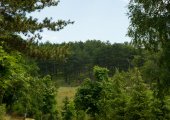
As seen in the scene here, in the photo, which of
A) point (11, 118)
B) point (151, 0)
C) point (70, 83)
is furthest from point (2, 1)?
point (70, 83)

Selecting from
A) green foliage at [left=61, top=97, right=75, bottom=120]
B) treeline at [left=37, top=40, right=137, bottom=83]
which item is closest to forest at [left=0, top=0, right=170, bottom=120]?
green foliage at [left=61, top=97, right=75, bottom=120]

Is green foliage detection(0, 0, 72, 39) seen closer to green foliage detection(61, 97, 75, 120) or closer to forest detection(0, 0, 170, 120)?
forest detection(0, 0, 170, 120)

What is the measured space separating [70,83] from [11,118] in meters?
66.1

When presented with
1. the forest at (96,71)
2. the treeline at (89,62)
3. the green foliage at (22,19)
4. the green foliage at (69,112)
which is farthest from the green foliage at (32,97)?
the treeline at (89,62)

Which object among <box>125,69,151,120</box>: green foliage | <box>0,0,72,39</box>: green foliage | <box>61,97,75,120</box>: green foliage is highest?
<box>0,0,72,39</box>: green foliage

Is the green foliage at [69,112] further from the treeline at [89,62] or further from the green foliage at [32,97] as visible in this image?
the treeline at [89,62]

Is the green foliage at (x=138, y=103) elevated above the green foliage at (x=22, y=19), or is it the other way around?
the green foliage at (x=22, y=19)

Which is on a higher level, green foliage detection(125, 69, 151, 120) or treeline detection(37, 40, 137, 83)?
treeline detection(37, 40, 137, 83)

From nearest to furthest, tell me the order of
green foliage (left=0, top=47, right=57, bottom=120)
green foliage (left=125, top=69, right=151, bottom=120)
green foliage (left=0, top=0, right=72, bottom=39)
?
green foliage (left=0, top=0, right=72, bottom=39), green foliage (left=125, top=69, right=151, bottom=120), green foliage (left=0, top=47, right=57, bottom=120)

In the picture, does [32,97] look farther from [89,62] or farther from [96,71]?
[89,62]

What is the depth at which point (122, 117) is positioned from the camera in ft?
141

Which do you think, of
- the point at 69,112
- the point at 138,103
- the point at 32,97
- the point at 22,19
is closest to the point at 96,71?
the point at 69,112

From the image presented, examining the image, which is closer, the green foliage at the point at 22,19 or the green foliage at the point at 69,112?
the green foliage at the point at 22,19

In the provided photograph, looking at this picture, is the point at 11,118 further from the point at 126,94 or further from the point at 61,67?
the point at 61,67
